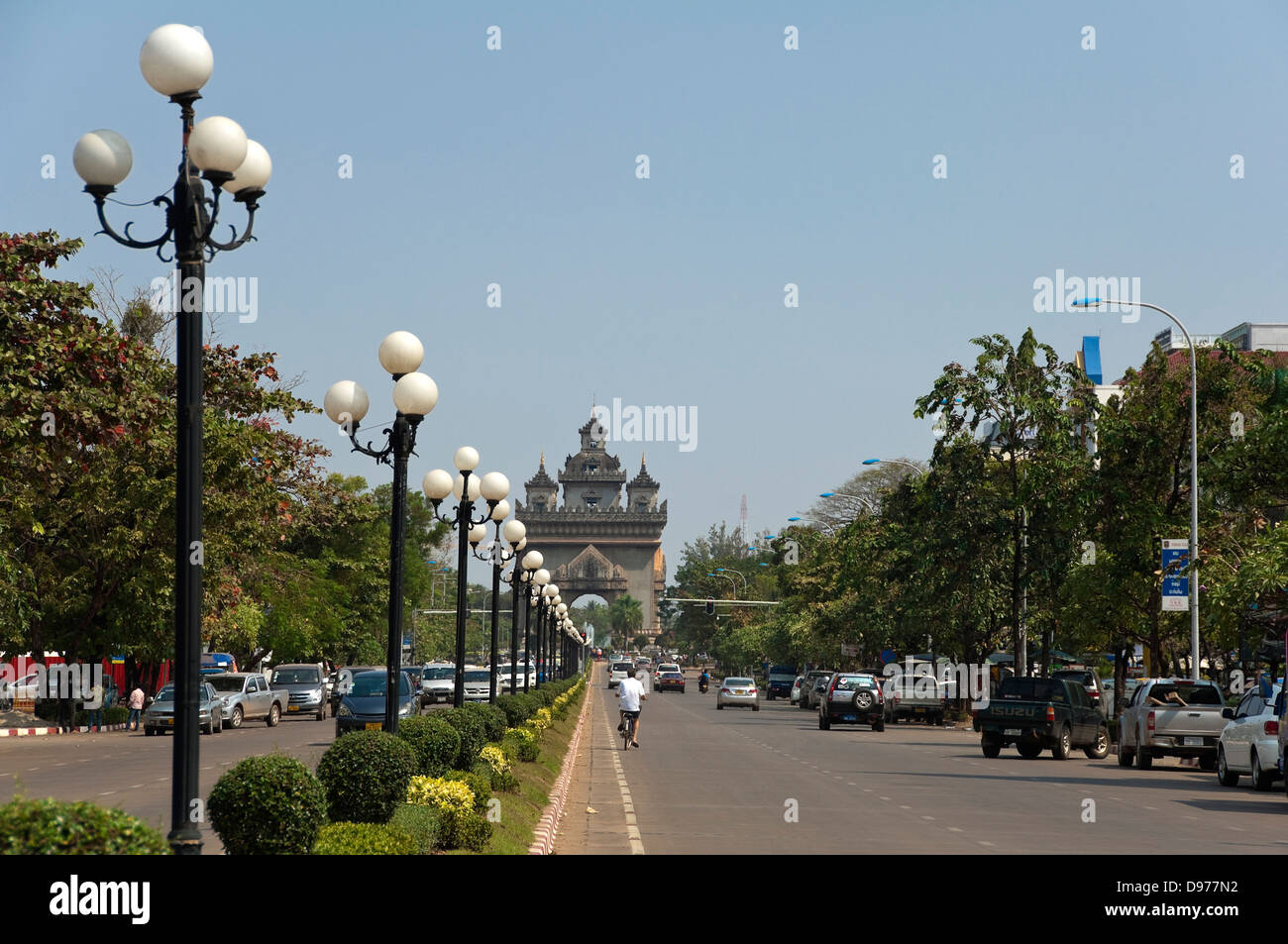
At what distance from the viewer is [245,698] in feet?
150

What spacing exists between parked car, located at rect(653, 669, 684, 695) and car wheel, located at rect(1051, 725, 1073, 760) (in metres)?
63.6

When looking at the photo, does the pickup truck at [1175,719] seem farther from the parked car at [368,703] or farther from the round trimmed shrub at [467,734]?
the round trimmed shrub at [467,734]

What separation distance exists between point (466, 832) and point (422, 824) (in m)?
0.91

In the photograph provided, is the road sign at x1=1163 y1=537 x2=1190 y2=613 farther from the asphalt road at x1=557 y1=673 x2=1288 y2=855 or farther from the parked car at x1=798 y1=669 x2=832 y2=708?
the parked car at x1=798 y1=669 x2=832 y2=708

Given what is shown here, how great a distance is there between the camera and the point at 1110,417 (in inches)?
1499

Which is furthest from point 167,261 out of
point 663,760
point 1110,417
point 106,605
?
point 106,605

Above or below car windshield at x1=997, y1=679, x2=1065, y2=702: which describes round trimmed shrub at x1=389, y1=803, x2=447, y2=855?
above

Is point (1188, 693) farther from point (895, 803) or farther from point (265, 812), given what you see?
point (265, 812)

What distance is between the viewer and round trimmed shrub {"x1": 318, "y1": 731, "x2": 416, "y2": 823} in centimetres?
1198

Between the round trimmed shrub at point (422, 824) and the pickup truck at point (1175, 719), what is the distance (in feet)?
67.3

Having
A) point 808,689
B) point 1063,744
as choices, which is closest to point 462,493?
point 1063,744

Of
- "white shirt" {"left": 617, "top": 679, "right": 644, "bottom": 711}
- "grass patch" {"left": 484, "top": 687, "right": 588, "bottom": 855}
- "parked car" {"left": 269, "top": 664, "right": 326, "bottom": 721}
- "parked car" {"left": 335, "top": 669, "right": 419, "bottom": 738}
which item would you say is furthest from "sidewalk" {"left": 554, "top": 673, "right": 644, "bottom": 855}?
"parked car" {"left": 269, "top": 664, "right": 326, "bottom": 721}
